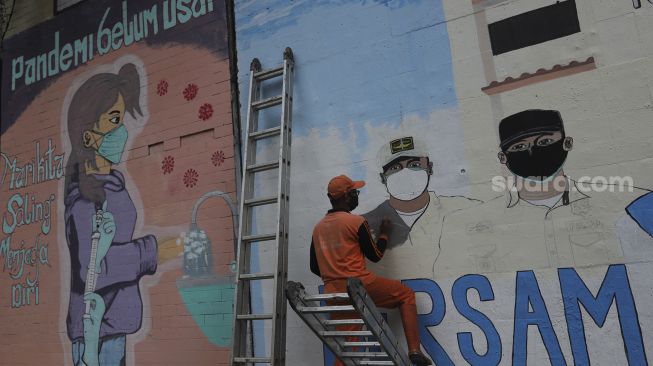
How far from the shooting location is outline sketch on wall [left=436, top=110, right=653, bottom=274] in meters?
3.35

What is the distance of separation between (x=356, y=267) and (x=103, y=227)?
307cm

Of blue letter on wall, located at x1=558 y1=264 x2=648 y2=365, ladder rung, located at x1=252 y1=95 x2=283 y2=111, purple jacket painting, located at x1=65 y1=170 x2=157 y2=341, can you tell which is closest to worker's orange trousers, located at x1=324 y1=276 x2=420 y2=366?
blue letter on wall, located at x1=558 y1=264 x2=648 y2=365

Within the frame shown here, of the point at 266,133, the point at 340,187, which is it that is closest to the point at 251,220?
the point at 266,133

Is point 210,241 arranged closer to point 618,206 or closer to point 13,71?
point 618,206

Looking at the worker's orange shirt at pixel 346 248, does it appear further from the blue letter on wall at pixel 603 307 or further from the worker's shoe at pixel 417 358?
the blue letter on wall at pixel 603 307

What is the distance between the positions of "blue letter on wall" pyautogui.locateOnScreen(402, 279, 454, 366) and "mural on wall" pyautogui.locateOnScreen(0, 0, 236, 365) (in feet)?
5.53

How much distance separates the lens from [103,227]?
5.46 m

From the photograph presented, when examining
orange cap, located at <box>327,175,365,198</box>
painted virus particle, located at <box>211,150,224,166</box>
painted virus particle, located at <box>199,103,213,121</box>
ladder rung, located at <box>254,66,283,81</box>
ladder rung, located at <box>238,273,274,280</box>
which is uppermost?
ladder rung, located at <box>254,66,283,81</box>

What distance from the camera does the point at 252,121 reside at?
4531 millimetres

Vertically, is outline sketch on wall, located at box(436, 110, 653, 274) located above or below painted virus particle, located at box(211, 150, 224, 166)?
below

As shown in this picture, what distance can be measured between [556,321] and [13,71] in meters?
6.43

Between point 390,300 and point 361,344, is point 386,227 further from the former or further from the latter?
point 361,344

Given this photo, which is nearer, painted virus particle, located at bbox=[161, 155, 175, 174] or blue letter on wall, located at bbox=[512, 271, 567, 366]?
blue letter on wall, located at bbox=[512, 271, 567, 366]

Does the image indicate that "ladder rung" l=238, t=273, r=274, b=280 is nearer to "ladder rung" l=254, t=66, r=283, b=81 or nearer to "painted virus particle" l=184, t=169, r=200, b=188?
"painted virus particle" l=184, t=169, r=200, b=188
